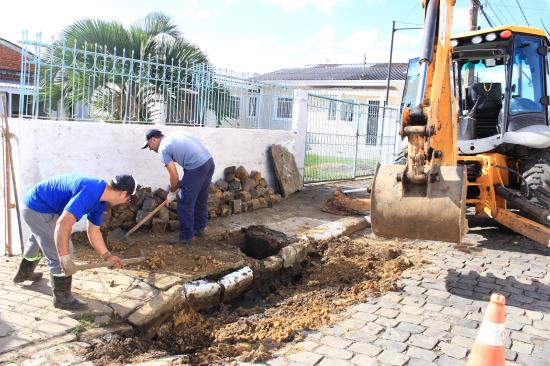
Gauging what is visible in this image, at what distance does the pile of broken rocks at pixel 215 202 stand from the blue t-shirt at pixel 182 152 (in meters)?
0.85

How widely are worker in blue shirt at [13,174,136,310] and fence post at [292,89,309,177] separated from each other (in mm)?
6798

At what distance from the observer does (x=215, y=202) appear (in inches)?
296

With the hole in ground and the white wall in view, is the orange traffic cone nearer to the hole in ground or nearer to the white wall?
the hole in ground

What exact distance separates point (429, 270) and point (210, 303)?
2.68 m

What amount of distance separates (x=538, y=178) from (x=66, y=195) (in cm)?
604

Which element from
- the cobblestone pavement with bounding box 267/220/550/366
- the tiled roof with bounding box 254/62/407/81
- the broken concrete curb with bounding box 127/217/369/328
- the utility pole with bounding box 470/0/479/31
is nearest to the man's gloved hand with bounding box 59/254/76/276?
the broken concrete curb with bounding box 127/217/369/328

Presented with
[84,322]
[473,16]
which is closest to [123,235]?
[84,322]

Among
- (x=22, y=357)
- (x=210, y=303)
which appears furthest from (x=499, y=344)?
(x=22, y=357)

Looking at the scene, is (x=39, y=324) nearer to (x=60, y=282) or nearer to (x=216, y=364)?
(x=60, y=282)

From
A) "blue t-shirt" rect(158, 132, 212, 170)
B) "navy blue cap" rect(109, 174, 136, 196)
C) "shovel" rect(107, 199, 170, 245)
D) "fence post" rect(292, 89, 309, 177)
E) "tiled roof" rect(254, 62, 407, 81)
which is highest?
"tiled roof" rect(254, 62, 407, 81)

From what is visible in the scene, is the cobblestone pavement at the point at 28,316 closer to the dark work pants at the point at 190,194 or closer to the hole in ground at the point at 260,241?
the dark work pants at the point at 190,194

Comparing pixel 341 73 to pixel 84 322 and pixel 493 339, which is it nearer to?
pixel 84 322

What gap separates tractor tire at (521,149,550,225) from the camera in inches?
259

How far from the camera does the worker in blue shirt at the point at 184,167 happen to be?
5883mm
